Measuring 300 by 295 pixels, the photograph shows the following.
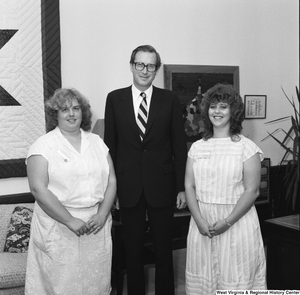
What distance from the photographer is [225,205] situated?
227 cm

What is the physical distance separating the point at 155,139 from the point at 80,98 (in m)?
0.48

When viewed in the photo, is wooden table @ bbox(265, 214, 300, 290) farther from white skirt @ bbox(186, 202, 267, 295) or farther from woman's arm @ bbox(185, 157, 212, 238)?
woman's arm @ bbox(185, 157, 212, 238)

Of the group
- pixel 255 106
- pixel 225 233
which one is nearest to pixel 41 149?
pixel 225 233

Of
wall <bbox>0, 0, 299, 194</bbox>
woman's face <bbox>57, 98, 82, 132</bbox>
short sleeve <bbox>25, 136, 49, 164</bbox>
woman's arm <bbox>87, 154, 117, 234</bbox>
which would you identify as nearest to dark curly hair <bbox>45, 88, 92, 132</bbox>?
woman's face <bbox>57, 98, 82, 132</bbox>

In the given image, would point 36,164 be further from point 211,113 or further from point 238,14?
point 238,14

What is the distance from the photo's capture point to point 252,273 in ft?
7.38

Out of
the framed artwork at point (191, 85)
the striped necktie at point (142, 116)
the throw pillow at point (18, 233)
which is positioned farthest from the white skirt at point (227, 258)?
the framed artwork at point (191, 85)

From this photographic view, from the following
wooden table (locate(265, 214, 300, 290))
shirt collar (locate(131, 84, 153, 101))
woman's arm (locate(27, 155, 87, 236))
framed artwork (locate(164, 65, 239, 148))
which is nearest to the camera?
woman's arm (locate(27, 155, 87, 236))

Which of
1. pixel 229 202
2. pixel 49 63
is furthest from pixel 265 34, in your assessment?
pixel 229 202

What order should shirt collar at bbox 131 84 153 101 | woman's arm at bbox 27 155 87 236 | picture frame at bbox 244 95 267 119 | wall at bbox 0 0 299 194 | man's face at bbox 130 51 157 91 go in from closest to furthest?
woman's arm at bbox 27 155 87 236, man's face at bbox 130 51 157 91, shirt collar at bbox 131 84 153 101, wall at bbox 0 0 299 194, picture frame at bbox 244 95 267 119

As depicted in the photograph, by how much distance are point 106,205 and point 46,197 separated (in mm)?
344

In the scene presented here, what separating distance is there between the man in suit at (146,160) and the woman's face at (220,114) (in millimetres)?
265

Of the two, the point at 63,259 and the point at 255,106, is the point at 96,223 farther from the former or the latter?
the point at 255,106

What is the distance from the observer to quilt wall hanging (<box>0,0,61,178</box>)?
311 cm
